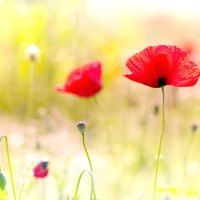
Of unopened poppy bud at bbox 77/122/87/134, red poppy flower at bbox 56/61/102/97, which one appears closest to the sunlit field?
red poppy flower at bbox 56/61/102/97

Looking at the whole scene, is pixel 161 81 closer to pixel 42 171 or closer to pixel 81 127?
pixel 81 127

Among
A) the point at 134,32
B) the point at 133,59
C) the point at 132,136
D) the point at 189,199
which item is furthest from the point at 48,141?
the point at 134,32

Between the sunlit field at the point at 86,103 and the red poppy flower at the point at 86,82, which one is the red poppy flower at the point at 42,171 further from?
the sunlit field at the point at 86,103

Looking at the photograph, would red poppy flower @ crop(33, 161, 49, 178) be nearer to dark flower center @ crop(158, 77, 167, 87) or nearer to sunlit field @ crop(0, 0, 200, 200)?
dark flower center @ crop(158, 77, 167, 87)

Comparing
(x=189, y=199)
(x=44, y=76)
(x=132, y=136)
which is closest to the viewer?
(x=189, y=199)

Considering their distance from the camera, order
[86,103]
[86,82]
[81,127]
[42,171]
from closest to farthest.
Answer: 1. [81,127]
2. [42,171]
3. [86,82]
4. [86,103]

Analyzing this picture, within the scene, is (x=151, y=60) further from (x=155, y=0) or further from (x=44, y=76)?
(x=155, y=0)

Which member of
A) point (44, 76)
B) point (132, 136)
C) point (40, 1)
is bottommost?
point (132, 136)

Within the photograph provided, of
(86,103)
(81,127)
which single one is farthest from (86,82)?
(86,103)
